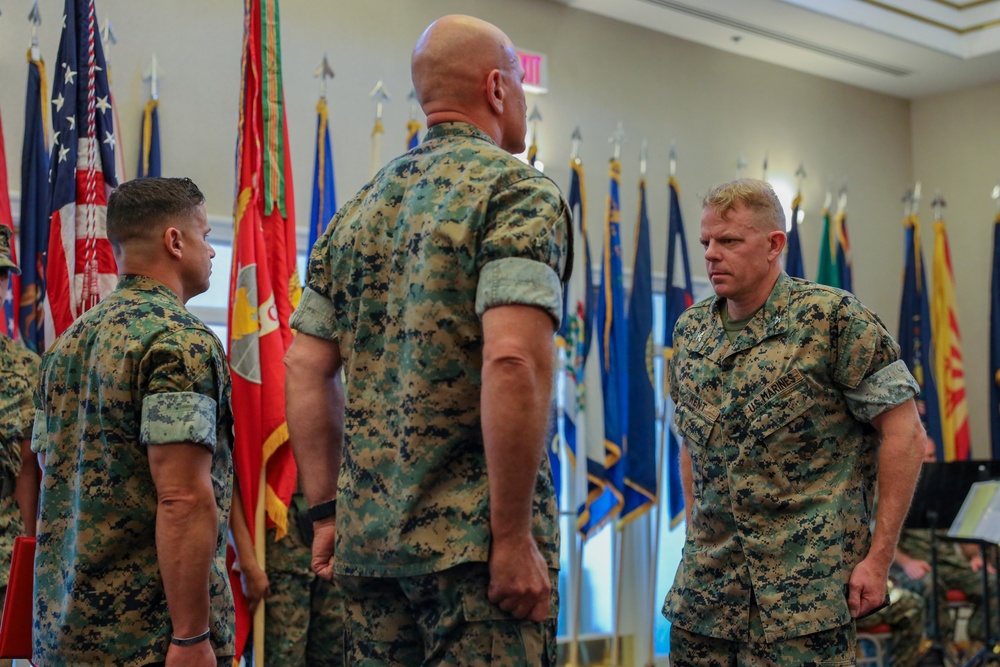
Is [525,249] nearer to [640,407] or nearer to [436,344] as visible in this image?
[436,344]

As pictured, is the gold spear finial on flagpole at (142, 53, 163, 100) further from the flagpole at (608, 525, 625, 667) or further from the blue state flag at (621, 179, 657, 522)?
the flagpole at (608, 525, 625, 667)

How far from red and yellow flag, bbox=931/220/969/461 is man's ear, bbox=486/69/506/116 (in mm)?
5695

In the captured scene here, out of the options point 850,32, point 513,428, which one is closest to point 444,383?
point 513,428

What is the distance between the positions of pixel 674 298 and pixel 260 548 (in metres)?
2.73

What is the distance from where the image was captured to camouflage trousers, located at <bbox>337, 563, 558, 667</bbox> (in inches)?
56.8

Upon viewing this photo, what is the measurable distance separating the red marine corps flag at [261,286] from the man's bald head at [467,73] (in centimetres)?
185

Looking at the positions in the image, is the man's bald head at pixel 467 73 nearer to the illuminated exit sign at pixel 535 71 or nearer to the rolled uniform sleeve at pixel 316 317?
the rolled uniform sleeve at pixel 316 317

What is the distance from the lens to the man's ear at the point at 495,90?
65.4 inches

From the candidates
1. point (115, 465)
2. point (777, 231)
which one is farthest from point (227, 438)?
point (777, 231)

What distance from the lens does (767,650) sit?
2.21m

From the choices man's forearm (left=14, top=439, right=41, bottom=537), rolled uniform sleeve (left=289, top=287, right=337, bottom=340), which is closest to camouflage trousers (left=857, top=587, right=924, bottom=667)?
man's forearm (left=14, top=439, right=41, bottom=537)

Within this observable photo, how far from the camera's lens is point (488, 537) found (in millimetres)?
1453

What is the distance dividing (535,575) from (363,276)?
54 cm

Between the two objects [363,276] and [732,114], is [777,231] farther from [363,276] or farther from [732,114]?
[732,114]
